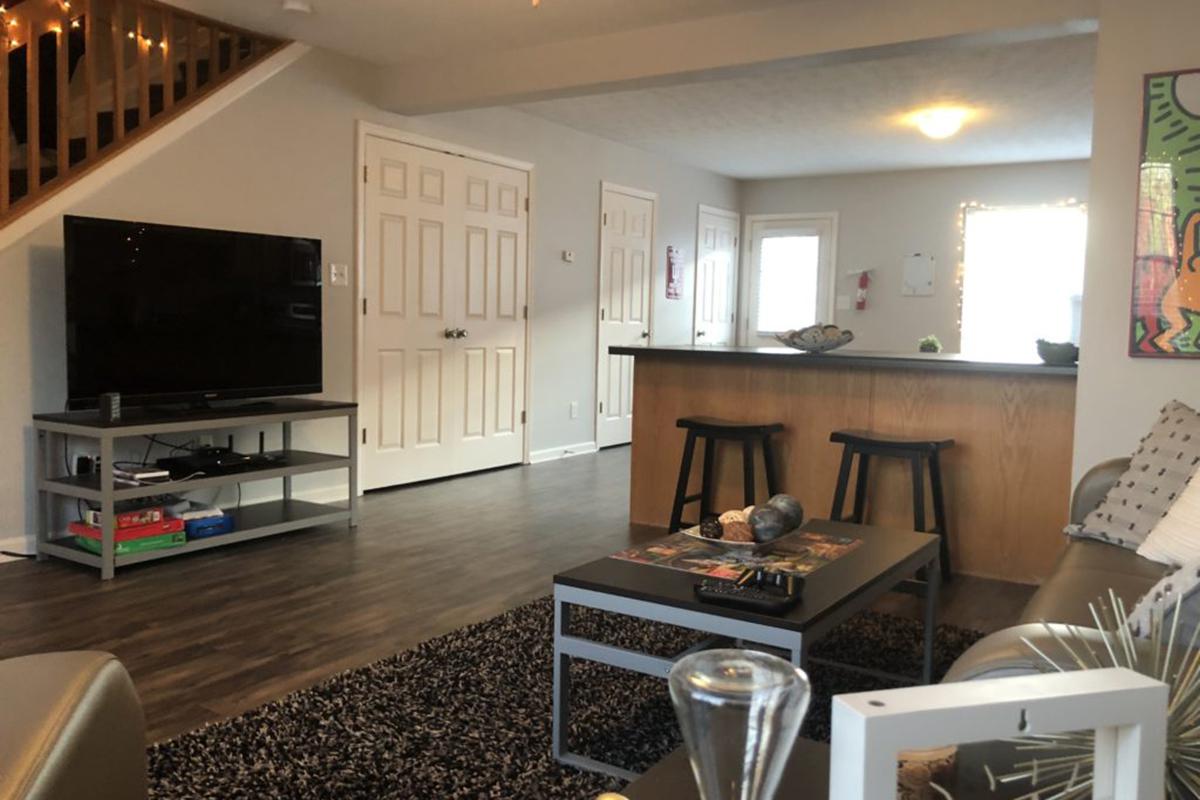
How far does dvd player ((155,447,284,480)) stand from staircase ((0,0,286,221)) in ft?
3.88

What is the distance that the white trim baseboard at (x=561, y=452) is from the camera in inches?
266

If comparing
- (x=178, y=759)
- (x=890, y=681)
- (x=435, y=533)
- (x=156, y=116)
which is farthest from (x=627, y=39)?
(x=178, y=759)

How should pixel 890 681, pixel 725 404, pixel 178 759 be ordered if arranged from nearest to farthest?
pixel 178 759
pixel 890 681
pixel 725 404

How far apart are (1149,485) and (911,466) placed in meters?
1.39

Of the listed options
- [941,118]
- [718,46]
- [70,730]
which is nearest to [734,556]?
[70,730]

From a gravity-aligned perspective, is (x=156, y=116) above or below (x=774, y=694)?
above

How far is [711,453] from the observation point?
4.46 m

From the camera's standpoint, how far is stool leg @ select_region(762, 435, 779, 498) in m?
4.31

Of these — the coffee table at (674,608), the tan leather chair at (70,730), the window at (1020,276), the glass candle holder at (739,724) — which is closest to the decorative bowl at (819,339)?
the coffee table at (674,608)

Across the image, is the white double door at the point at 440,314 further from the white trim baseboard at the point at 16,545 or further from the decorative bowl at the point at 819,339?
the decorative bowl at the point at 819,339

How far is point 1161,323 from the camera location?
10.9 feet

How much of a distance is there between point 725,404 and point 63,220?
9.70ft

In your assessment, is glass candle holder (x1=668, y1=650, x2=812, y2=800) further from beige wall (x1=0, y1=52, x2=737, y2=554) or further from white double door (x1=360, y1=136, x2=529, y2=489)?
white double door (x1=360, y1=136, x2=529, y2=489)

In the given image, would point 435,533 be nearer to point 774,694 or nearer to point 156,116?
point 156,116
